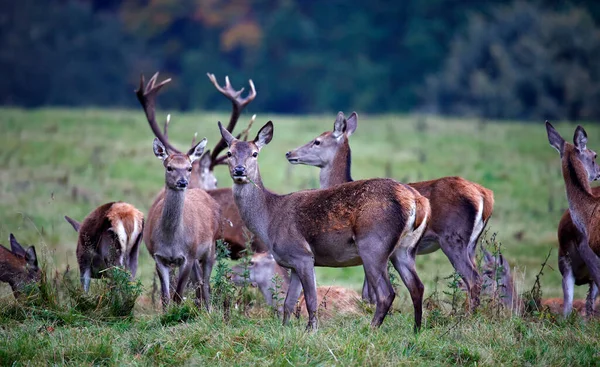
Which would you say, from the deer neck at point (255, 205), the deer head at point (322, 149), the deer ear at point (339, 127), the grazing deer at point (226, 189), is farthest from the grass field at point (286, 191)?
the deer ear at point (339, 127)

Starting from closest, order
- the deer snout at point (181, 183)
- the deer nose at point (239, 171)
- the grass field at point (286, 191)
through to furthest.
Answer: the grass field at point (286, 191) → the deer nose at point (239, 171) → the deer snout at point (181, 183)

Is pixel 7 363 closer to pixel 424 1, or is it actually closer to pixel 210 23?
pixel 210 23

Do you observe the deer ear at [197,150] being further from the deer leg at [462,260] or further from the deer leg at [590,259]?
the deer leg at [590,259]

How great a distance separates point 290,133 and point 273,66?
797 inches

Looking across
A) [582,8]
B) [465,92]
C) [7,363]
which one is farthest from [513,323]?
[582,8]

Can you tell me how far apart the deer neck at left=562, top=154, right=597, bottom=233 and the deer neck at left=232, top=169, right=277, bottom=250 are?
283 cm

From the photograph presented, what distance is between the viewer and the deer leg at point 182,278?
8.05 meters

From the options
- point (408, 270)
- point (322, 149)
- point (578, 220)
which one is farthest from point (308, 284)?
point (322, 149)

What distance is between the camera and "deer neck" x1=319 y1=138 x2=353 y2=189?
988cm

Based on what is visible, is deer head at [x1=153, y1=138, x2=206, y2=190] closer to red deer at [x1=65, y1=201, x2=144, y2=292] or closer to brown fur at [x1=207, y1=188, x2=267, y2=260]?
red deer at [x1=65, y1=201, x2=144, y2=292]

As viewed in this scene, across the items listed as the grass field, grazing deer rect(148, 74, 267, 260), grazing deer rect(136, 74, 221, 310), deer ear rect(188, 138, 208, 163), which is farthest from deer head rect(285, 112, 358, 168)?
the grass field

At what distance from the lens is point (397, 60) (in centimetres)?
4300

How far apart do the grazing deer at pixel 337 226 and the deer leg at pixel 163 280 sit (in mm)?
1038

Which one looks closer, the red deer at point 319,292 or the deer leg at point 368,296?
the red deer at point 319,292
